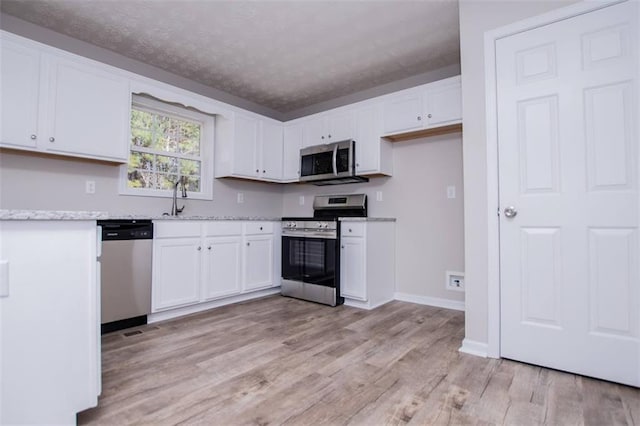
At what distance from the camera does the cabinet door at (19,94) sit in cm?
227

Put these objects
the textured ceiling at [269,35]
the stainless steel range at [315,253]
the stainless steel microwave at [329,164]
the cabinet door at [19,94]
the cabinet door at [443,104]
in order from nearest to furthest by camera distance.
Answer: the cabinet door at [19,94], the textured ceiling at [269,35], the cabinet door at [443,104], the stainless steel range at [315,253], the stainless steel microwave at [329,164]

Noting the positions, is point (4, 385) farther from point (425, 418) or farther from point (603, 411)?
point (603, 411)

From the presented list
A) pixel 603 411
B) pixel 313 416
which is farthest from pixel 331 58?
pixel 603 411

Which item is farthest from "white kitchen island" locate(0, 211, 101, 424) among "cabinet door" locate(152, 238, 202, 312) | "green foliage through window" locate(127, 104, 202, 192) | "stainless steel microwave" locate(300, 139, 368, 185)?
"stainless steel microwave" locate(300, 139, 368, 185)

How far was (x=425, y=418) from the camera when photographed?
1.41 m

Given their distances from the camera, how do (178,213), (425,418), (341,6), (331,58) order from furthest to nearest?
(178,213) → (331,58) → (341,6) → (425,418)

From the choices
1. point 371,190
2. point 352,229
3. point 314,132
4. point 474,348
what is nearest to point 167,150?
point 314,132

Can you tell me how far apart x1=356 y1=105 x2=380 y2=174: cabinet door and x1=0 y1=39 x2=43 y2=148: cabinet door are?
2724 millimetres

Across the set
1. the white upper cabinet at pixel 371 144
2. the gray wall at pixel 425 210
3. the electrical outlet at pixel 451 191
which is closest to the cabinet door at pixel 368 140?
the white upper cabinet at pixel 371 144

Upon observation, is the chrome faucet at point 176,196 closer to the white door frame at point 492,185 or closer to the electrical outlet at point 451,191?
the electrical outlet at point 451,191

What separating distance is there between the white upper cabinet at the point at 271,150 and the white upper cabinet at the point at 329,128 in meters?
0.35

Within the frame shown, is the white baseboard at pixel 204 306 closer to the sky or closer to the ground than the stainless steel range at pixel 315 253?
closer to the ground

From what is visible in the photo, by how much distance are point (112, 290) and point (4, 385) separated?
141 cm

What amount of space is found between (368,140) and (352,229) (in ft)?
3.19
